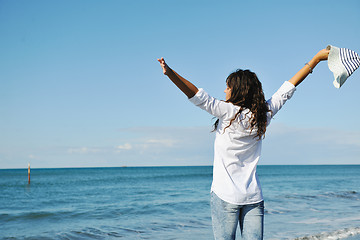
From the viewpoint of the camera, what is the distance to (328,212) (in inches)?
467

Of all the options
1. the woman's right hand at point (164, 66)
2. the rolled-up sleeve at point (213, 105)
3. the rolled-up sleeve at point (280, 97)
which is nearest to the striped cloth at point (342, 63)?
the rolled-up sleeve at point (280, 97)

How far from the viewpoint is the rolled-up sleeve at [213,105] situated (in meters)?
2.04

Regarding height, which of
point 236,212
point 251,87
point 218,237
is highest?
point 251,87

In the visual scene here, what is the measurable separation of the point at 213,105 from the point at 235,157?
37 cm

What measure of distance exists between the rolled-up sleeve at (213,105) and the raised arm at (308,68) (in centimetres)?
54

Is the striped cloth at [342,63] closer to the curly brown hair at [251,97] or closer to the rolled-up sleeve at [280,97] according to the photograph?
the rolled-up sleeve at [280,97]

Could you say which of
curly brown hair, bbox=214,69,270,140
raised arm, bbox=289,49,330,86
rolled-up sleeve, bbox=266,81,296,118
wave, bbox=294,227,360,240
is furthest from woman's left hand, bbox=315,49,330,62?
wave, bbox=294,227,360,240

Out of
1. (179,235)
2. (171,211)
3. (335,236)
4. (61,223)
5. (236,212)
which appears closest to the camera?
(236,212)

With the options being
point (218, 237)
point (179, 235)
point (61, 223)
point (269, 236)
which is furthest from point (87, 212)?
point (218, 237)

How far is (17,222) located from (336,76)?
11756mm

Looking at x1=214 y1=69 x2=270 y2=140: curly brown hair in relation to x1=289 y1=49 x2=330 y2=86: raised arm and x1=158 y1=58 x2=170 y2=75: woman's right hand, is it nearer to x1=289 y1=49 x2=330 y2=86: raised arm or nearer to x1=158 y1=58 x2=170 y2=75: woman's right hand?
x1=289 y1=49 x2=330 y2=86: raised arm

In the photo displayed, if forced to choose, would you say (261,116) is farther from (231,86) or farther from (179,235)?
(179,235)

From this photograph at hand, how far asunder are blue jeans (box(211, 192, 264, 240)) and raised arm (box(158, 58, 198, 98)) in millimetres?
670

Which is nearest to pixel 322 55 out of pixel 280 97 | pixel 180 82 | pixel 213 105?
pixel 280 97
